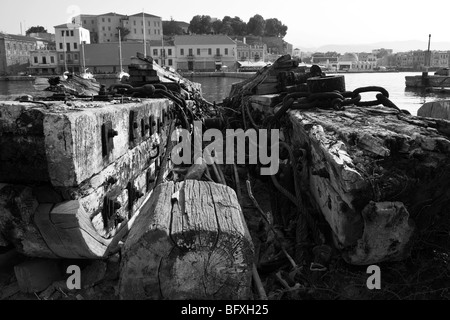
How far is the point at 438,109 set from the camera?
8.66 m

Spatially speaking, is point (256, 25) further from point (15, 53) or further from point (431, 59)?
point (15, 53)

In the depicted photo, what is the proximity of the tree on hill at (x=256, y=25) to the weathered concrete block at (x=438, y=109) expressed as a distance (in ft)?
375

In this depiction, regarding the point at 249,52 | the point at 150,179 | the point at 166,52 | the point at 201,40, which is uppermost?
the point at 201,40

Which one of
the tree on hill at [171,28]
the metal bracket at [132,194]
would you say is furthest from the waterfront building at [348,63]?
the metal bracket at [132,194]

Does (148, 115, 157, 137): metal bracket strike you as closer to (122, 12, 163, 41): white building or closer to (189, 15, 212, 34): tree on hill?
(122, 12, 163, 41): white building

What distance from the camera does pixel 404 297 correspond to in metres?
2.98

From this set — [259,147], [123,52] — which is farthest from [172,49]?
[259,147]

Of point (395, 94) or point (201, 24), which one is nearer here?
point (395, 94)

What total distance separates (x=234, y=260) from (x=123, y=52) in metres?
80.9

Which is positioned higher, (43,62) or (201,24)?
(201,24)

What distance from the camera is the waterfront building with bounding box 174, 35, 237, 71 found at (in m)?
88.5

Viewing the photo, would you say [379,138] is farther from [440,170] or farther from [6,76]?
[6,76]

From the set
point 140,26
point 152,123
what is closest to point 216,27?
point 140,26

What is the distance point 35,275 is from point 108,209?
0.75 m
